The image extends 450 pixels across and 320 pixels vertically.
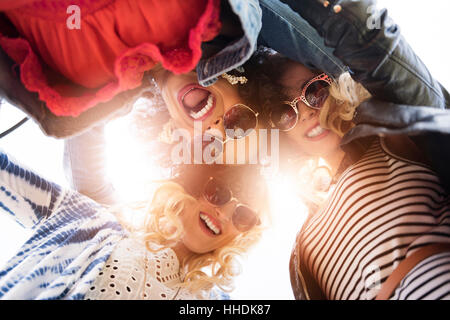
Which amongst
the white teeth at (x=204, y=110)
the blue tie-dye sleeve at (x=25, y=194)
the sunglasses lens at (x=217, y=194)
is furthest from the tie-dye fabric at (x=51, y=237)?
the white teeth at (x=204, y=110)

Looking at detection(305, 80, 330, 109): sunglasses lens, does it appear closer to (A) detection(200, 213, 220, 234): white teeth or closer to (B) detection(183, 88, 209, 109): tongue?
(B) detection(183, 88, 209, 109): tongue

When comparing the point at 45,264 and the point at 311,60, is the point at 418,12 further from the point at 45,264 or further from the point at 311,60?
the point at 45,264

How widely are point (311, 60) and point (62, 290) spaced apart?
1.10 m

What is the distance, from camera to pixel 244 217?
122 cm

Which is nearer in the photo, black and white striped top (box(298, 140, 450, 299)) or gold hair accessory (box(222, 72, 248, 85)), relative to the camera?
black and white striped top (box(298, 140, 450, 299))

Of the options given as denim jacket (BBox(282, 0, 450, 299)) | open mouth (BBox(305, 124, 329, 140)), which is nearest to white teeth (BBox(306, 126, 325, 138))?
open mouth (BBox(305, 124, 329, 140))

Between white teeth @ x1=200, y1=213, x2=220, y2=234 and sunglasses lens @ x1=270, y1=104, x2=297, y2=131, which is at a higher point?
sunglasses lens @ x1=270, y1=104, x2=297, y2=131

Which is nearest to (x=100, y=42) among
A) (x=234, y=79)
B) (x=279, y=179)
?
(x=234, y=79)

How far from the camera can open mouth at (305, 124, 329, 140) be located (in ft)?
3.53

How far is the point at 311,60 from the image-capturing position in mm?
912

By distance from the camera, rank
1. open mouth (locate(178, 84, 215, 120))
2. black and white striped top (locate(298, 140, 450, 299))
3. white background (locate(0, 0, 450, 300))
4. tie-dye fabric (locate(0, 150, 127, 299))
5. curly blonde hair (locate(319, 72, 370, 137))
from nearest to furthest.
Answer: black and white striped top (locate(298, 140, 450, 299))
tie-dye fabric (locate(0, 150, 127, 299))
curly blonde hair (locate(319, 72, 370, 137))
open mouth (locate(178, 84, 215, 120))
white background (locate(0, 0, 450, 300))

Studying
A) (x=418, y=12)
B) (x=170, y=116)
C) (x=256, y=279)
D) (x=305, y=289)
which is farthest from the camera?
(x=418, y=12)

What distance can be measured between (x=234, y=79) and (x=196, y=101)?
22 cm
